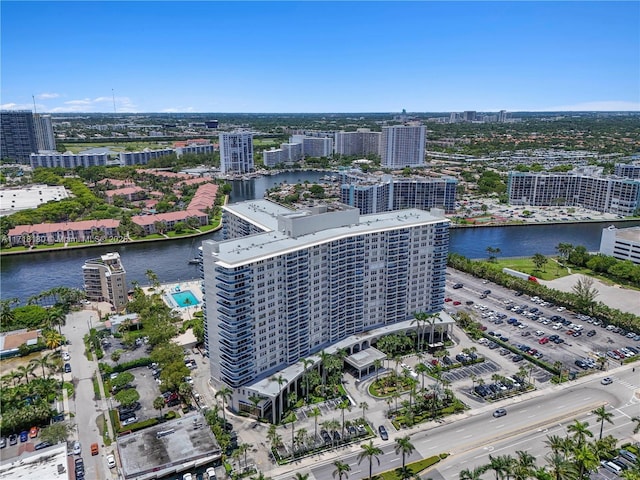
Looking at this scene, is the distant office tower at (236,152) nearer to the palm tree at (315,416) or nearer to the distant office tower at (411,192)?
the distant office tower at (411,192)

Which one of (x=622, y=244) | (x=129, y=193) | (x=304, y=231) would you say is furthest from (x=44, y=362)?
(x=129, y=193)

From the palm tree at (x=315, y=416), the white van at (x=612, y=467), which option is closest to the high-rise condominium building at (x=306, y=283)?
the palm tree at (x=315, y=416)

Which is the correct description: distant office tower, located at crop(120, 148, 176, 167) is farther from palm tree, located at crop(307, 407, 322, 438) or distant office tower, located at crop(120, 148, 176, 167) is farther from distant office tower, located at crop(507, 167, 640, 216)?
palm tree, located at crop(307, 407, 322, 438)

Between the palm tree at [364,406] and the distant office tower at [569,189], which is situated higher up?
the distant office tower at [569,189]

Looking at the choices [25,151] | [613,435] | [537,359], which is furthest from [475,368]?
[25,151]

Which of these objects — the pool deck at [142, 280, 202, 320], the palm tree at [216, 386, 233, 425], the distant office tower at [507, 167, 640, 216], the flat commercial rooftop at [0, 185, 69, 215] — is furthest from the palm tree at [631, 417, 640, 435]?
the flat commercial rooftop at [0, 185, 69, 215]
